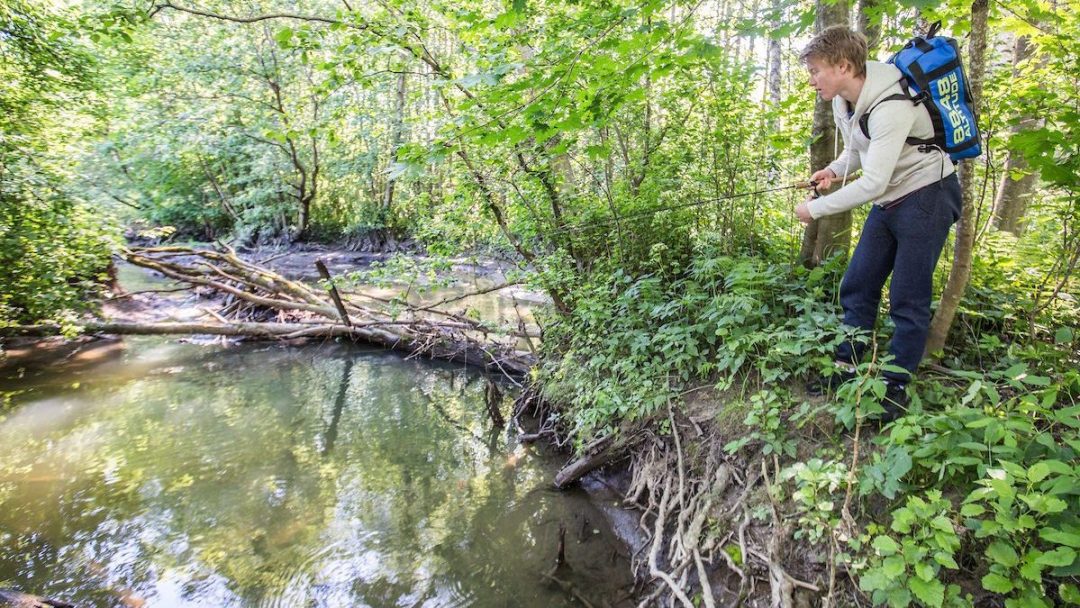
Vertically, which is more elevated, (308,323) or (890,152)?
(890,152)

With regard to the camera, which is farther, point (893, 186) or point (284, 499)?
point (284, 499)

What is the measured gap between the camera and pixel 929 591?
1886 millimetres

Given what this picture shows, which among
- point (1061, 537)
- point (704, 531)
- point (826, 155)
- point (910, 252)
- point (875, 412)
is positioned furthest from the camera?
point (826, 155)

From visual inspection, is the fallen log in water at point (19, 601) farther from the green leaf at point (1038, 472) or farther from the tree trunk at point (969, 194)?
the tree trunk at point (969, 194)

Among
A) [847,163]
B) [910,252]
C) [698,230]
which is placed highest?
[847,163]

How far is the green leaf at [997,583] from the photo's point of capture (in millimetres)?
1787

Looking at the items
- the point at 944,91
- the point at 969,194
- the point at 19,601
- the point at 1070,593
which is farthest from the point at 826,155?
the point at 19,601

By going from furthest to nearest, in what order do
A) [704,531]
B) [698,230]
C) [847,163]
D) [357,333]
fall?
[357,333] < [698,230] < [704,531] < [847,163]

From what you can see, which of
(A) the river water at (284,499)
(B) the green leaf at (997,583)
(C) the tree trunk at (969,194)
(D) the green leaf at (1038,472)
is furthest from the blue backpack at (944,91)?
(A) the river water at (284,499)

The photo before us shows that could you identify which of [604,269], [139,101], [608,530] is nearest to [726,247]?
[604,269]

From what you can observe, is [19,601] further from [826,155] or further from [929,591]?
[826,155]

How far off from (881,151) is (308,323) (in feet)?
29.4

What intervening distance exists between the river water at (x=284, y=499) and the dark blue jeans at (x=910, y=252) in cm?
221

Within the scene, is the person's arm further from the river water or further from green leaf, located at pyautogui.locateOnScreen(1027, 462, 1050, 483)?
the river water
